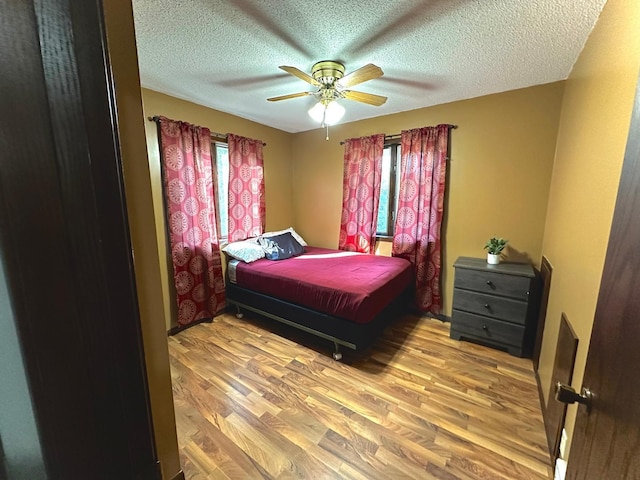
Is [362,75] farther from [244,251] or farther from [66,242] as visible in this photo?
[244,251]

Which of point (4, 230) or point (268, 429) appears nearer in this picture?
point (4, 230)

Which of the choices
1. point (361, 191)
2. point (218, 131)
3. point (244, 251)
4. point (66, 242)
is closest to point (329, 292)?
point (244, 251)

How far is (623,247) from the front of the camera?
0.61 m

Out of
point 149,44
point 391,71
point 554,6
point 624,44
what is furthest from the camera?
point 391,71

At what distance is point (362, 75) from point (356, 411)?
2.24 meters

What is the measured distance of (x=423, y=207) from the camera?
292cm

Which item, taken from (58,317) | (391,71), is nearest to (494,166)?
(391,71)

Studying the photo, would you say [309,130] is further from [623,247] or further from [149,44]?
[623,247]

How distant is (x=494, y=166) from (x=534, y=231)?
2.34 ft

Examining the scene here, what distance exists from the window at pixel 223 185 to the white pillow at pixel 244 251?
0.66 ft

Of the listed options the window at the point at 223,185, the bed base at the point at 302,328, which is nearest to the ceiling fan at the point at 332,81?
the window at the point at 223,185

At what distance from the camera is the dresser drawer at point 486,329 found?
2.30 m

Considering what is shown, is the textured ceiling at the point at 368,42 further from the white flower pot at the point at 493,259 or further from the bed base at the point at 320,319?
the bed base at the point at 320,319

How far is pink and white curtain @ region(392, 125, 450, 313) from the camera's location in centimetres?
282
